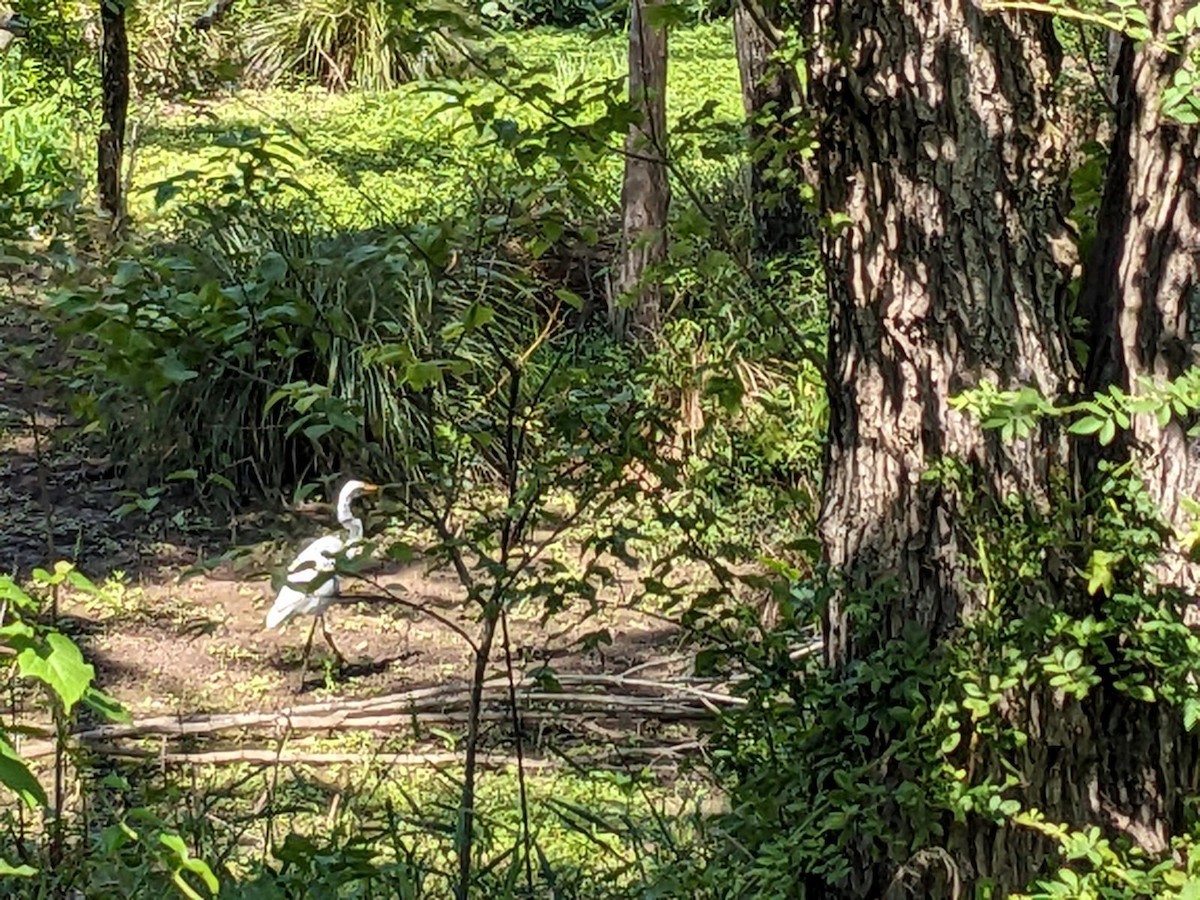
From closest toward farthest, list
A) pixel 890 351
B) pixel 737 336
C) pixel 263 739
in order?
pixel 890 351
pixel 737 336
pixel 263 739

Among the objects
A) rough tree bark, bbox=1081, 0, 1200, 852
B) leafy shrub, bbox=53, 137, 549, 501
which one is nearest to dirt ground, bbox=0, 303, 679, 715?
leafy shrub, bbox=53, 137, 549, 501

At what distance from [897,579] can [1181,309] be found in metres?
0.62

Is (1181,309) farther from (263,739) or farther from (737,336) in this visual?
(263,739)

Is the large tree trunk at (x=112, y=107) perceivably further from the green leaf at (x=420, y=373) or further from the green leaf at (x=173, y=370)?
the green leaf at (x=420, y=373)

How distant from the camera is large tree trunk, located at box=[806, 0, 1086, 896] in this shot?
8.68ft

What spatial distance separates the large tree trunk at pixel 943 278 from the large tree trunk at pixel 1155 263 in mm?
96

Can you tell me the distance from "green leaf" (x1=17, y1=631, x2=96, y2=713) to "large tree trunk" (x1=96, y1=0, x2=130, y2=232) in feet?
22.9

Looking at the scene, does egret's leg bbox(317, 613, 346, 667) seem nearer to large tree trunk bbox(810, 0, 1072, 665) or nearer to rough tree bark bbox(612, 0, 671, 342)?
rough tree bark bbox(612, 0, 671, 342)

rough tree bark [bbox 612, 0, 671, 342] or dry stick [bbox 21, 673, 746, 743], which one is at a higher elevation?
rough tree bark [bbox 612, 0, 671, 342]

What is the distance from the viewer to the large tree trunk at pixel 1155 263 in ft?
8.21

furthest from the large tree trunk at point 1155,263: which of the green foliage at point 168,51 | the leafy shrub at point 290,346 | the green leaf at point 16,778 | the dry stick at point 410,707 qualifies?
the green foliage at point 168,51

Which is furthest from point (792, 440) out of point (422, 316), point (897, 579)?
point (897, 579)

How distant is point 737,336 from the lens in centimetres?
327

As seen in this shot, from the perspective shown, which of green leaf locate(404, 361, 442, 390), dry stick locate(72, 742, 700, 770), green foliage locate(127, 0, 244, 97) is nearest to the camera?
green leaf locate(404, 361, 442, 390)
